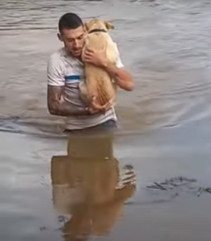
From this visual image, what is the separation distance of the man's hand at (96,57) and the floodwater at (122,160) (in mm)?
837

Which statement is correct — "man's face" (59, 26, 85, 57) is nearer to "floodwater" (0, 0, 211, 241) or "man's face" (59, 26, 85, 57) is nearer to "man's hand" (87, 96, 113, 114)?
"man's hand" (87, 96, 113, 114)

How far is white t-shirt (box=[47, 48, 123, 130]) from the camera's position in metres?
7.18

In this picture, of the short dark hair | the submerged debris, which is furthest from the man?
the submerged debris

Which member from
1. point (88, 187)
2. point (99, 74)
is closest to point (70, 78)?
point (99, 74)

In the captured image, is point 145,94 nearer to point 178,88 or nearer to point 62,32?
point 178,88

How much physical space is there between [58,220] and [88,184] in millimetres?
865

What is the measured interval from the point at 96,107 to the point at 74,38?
2.14ft

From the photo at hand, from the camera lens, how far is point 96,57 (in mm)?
7035

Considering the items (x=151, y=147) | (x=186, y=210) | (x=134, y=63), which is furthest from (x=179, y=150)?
(x=134, y=63)

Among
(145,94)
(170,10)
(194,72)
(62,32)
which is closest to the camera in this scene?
(62,32)

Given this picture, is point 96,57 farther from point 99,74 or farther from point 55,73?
point 55,73

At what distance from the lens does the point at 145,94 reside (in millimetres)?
10078

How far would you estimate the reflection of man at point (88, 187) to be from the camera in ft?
18.6

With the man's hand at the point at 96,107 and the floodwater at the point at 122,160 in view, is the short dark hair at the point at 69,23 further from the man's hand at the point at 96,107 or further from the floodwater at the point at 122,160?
the floodwater at the point at 122,160
